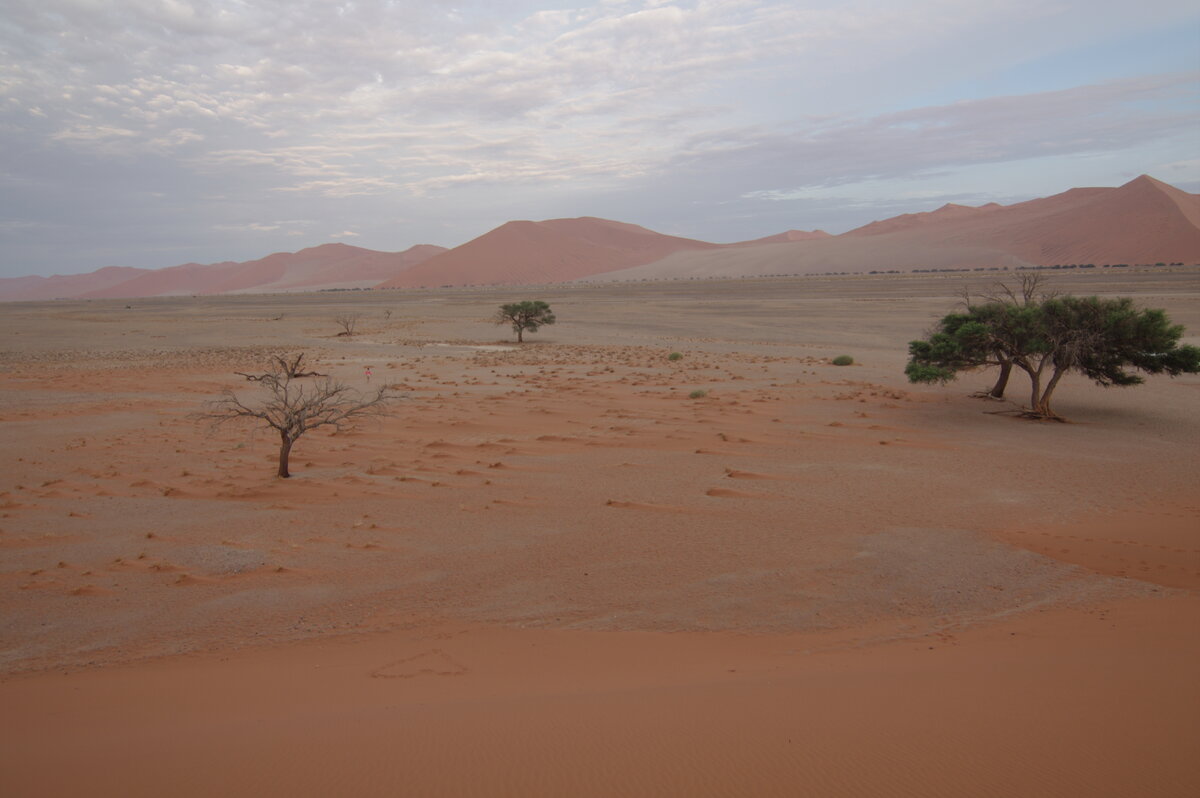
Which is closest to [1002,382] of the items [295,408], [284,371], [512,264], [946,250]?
[295,408]

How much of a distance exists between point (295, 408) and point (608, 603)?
7180mm

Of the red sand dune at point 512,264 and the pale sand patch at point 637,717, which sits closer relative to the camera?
the pale sand patch at point 637,717

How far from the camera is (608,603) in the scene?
6586 millimetres

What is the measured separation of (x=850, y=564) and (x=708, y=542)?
1444 mm

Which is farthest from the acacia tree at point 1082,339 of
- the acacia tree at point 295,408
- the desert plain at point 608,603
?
the acacia tree at point 295,408

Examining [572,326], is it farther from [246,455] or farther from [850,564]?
[850,564]

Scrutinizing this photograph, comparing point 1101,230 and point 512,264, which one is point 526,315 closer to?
point 1101,230

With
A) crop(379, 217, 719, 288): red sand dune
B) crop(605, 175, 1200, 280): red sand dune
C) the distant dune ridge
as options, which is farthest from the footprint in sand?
crop(379, 217, 719, 288): red sand dune

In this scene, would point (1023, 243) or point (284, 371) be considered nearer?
point (284, 371)

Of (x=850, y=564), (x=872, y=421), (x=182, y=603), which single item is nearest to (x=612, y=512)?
(x=850, y=564)

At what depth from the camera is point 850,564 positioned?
24.2 ft

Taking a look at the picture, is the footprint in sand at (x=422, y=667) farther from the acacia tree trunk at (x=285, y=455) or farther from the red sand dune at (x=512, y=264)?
the red sand dune at (x=512, y=264)

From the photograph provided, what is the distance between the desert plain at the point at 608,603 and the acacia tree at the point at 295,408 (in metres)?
0.52

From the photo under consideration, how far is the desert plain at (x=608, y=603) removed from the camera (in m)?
3.81
